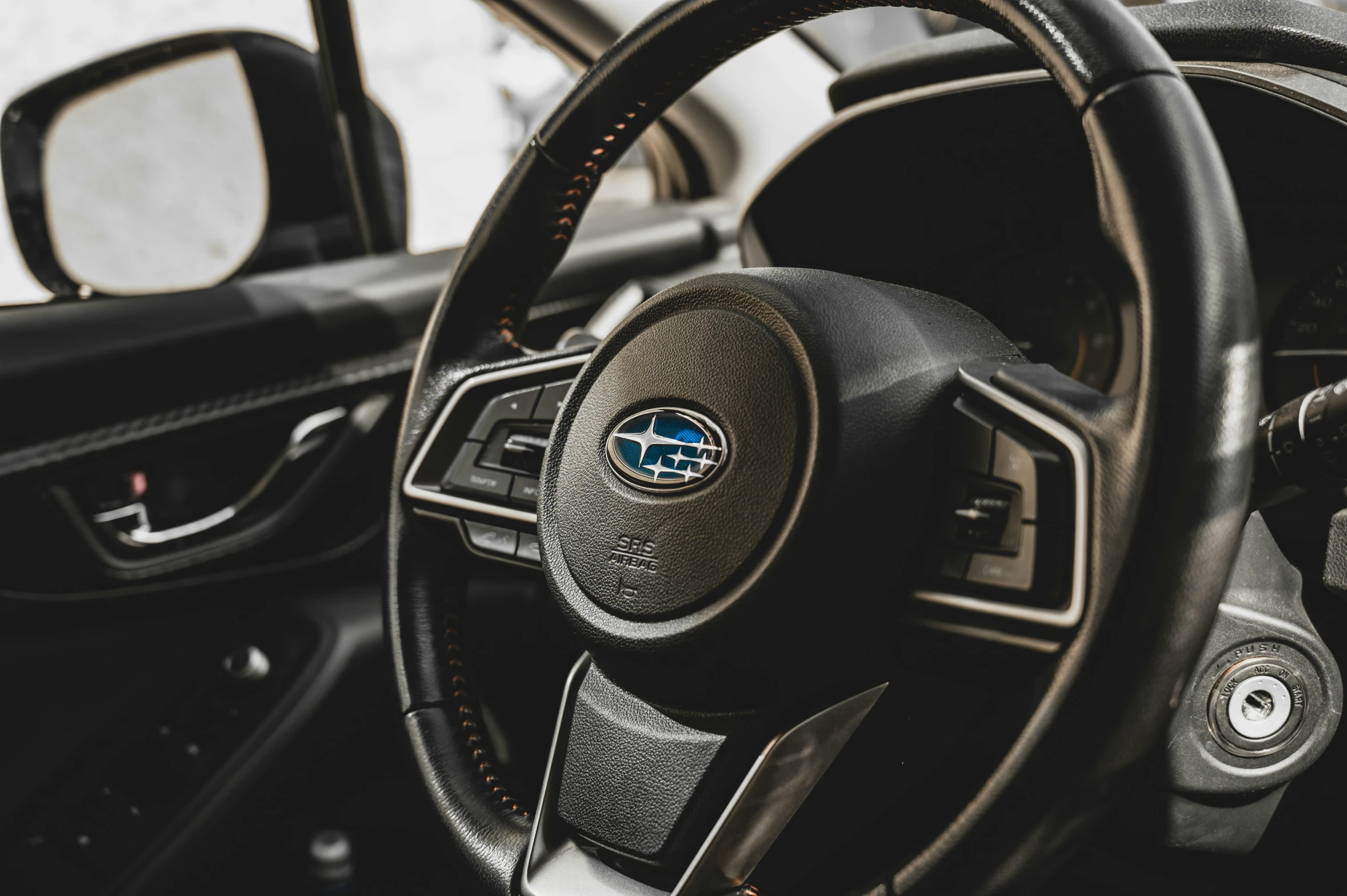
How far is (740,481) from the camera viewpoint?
75cm

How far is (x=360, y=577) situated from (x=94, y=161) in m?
0.78

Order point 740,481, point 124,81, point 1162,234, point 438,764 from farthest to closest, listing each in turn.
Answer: point 124,81 < point 438,764 < point 740,481 < point 1162,234

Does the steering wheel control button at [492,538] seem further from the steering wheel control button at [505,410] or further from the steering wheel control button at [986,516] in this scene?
the steering wheel control button at [986,516]

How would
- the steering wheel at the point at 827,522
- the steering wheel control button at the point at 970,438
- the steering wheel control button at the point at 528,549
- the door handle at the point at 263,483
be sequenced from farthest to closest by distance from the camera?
the door handle at the point at 263,483 → the steering wheel control button at the point at 528,549 → the steering wheel control button at the point at 970,438 → the steering wheel at the point at 827,522

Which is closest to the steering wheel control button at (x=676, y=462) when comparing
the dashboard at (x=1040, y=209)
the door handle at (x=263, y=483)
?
the dashboard at (x=1040, y=209)

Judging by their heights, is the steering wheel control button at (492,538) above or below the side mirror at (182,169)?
below

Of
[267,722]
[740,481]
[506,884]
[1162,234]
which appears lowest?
[267,722]

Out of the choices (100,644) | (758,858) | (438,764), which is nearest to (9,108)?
(100,644)

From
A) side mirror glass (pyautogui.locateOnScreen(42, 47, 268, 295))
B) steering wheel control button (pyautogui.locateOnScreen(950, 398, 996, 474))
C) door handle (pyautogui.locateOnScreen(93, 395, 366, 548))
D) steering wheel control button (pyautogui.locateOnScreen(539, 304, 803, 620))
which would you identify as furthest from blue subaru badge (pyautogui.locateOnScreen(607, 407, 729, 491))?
side mirror glass (pyautogui.locateOnScreen(42, 47, 268, 295))

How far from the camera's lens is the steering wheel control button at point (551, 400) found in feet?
3.31

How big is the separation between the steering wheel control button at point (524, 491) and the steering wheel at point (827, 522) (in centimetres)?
10

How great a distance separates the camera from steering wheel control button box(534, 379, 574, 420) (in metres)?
1.01

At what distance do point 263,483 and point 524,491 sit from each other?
79 cm

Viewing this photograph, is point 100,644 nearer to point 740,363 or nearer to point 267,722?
point 267,722
